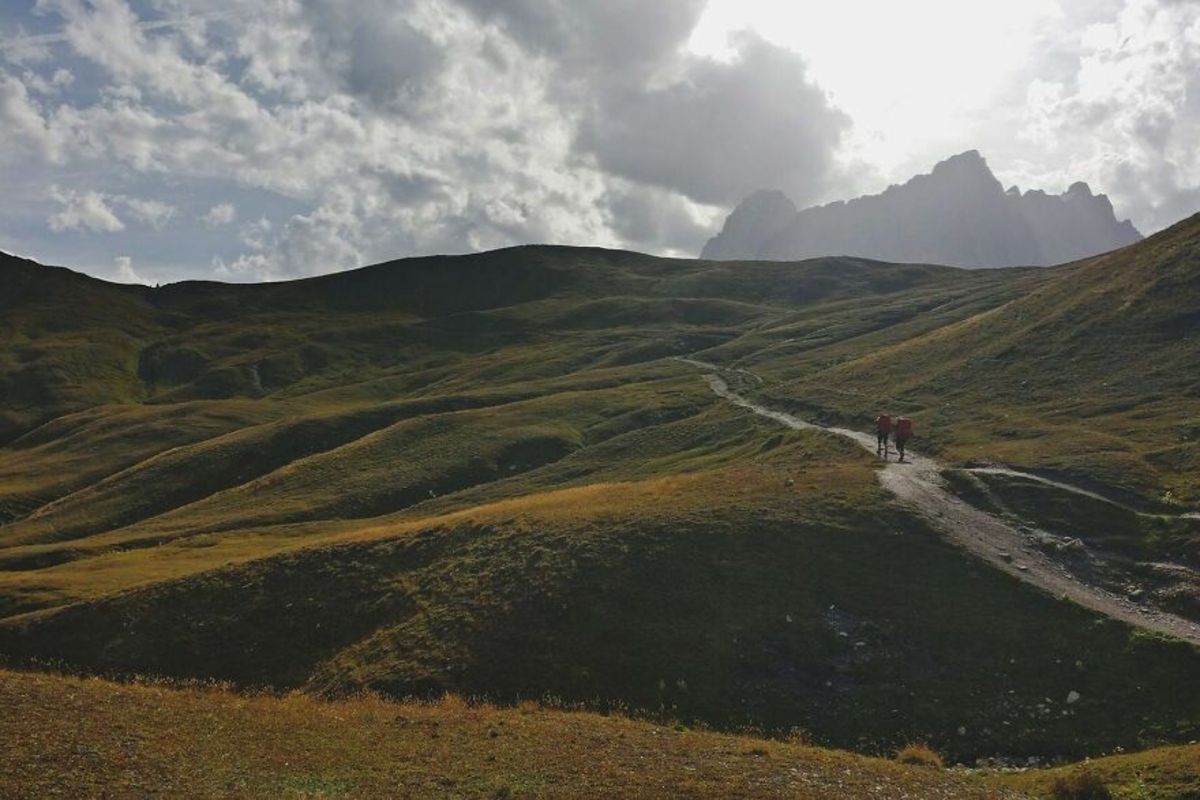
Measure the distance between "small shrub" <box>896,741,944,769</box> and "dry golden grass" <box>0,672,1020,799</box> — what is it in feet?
3.96

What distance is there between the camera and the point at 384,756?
26781 millimetres

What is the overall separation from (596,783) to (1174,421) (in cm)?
5625

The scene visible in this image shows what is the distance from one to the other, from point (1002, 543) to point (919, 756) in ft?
63.2

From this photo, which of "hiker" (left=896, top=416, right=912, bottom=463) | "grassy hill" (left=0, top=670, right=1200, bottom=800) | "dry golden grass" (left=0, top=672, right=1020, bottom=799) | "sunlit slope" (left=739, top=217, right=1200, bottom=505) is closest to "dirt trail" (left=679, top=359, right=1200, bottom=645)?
"hiker" (left=896, top=416, right=912, bottom=463)

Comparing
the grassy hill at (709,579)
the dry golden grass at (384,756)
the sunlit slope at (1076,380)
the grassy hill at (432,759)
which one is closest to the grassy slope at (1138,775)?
the grassy hill at (432,759)

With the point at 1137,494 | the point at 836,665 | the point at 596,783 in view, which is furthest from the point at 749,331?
the point at 596,783

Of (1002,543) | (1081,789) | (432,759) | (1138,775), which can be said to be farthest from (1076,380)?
(432,759)

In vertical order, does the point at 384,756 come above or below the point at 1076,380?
below

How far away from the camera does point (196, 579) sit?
49844mm

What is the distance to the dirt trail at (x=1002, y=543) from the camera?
36.2 metres

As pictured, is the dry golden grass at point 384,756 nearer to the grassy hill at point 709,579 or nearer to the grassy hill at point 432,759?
the grassy hill at point 432,759

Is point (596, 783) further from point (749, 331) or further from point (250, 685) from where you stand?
point (749, 331)

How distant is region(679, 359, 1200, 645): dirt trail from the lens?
36156 millimetres

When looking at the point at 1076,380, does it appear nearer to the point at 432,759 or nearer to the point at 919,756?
the point at 919,756
